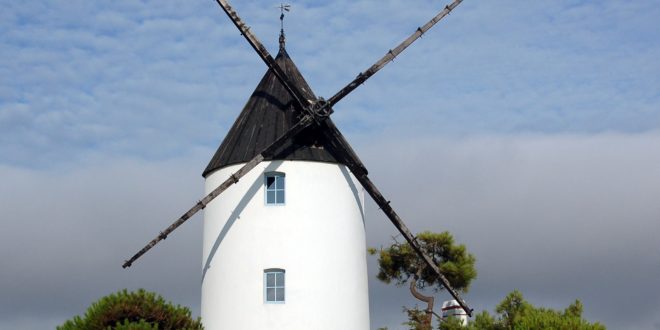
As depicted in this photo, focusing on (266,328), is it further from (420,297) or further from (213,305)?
(420,297)

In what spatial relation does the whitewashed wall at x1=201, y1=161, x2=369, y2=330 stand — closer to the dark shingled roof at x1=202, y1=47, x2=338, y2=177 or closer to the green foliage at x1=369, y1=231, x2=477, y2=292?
the dark shingled roof at x1=202, y1=47, x2=338, y2=177

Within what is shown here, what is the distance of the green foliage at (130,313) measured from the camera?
2181 cm

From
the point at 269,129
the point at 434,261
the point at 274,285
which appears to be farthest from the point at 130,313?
the point at 434,261

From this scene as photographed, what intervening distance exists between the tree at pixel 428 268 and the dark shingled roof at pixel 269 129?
9.10m

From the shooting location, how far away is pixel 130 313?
22.0m

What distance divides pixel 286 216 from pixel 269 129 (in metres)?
2.93

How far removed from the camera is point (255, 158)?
26.6 m

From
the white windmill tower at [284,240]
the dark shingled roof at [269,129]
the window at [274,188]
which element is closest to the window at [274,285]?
the white windmill tower at [284,240]

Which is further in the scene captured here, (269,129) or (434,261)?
(434,261)

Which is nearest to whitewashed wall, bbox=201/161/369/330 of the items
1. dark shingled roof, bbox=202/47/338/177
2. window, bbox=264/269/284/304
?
window, bbox=264/269/284/304

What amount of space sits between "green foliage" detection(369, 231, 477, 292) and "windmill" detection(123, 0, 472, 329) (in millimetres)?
7312

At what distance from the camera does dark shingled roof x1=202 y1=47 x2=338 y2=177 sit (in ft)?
89.8

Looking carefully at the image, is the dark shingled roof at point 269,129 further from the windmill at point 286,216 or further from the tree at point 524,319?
the tree at point 524,319

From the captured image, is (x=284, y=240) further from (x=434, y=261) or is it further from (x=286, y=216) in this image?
(x=434, y=261)
